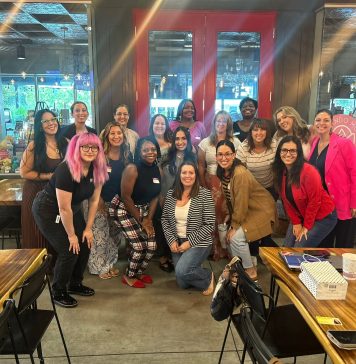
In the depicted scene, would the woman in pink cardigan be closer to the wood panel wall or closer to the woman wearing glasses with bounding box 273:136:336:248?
the woman wearing glasses with bounding box 273:136:336:248

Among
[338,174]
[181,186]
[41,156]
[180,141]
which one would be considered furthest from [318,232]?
[41,156]

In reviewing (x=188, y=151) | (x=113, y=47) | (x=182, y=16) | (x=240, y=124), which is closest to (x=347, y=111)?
(x=240, y=124)

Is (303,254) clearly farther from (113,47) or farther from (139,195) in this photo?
(113,47)

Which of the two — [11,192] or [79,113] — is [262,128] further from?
[11,192]

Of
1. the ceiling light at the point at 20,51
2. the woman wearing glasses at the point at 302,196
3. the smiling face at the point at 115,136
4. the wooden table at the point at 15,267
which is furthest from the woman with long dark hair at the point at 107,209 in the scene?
the ceiling light at the point at 20,51

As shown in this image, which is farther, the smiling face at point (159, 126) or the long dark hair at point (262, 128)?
the smiling face at point (159, 126)

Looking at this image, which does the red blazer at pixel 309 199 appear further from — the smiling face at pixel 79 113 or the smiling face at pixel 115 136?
the smiling face at pixel 79 113

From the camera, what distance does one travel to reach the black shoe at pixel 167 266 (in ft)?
12.2

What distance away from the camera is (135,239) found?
132 inches

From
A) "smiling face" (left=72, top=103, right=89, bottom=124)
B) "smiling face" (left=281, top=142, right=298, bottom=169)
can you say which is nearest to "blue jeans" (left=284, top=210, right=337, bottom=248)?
"smiling face" (left=281, top=142, right=298, bottom=169)

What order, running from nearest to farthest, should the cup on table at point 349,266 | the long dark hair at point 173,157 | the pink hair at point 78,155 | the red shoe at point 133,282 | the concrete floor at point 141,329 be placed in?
the cup on table at point 349,266 → the concrete floor at point 141,329 → the pink hair at point 78,155 → the red shoe at point 133,282 → the long dark hair at point 173,157

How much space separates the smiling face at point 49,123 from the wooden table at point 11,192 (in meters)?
0.75

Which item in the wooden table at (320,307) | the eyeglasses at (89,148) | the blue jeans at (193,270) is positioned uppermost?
the eyeglasses at (89,148)

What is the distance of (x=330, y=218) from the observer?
2.86 m
